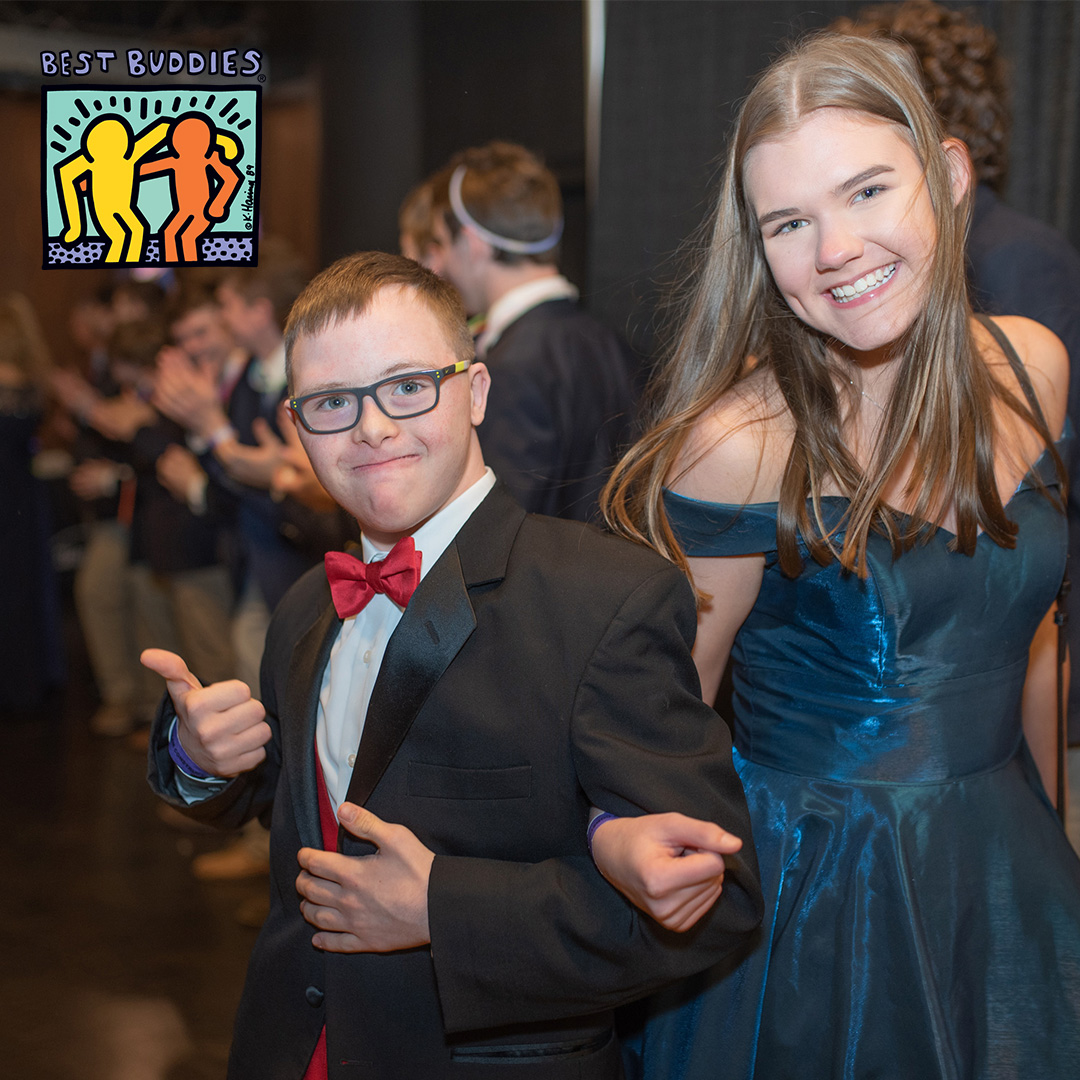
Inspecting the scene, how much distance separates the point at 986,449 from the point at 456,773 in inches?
29.5

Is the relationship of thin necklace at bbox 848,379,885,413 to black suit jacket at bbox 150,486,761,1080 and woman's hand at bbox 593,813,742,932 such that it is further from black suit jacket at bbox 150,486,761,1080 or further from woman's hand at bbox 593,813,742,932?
woman's hand at bbox 593,813,742,932

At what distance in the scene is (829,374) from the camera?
56.3 inches

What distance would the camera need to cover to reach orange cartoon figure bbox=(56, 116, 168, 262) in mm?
1258

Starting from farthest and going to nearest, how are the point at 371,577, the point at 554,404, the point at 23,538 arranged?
the point at 23,538, the point at 554,404, the point at 371,577

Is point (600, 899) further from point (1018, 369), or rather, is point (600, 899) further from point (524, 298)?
point (524, 298)

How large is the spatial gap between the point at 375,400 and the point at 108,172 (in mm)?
440

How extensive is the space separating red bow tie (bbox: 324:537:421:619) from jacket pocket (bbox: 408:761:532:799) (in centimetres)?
17

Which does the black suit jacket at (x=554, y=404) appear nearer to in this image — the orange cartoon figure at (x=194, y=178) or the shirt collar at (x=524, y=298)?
the shirt collar at (x=524, y=298)

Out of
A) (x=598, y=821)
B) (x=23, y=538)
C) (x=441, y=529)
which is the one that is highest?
(x=441, y=529)

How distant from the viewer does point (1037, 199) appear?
2.50m

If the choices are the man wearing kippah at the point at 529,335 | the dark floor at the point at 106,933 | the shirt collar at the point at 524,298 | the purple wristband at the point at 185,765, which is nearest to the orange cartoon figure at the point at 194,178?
the purple wristband at the point at 185,765

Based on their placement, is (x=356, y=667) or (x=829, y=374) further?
(x=829, y=374)

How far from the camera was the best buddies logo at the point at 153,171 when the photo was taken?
126cm

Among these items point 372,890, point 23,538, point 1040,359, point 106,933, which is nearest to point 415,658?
point 372,890
